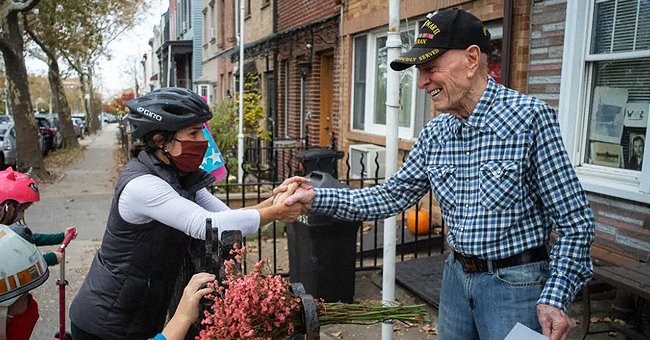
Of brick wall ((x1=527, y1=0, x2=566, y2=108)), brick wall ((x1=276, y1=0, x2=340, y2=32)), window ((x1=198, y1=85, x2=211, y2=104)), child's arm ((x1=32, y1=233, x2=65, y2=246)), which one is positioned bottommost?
child's arm ((x1=32, y1=233, x2=65, y2=246))

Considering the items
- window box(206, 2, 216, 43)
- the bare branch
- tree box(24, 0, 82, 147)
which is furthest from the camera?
window box(206, 2, 216, 43)

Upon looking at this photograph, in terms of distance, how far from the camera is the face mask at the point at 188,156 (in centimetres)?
233

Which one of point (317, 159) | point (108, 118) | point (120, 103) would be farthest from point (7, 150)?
point (108, 118)

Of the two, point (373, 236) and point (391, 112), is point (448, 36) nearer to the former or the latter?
point (391, 112)

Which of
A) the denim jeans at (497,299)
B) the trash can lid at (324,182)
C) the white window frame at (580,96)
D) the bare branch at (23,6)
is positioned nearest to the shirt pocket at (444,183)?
the denim jeans at (497,299)

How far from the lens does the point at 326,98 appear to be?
1145 centimetres

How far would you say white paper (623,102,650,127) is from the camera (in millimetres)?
4250

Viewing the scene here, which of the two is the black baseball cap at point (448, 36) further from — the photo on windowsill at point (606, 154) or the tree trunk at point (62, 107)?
the tree trunk at point (62, 107)

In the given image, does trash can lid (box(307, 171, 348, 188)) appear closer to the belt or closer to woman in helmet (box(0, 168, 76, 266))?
woman in helmet (box(0, 168, 76, 266))

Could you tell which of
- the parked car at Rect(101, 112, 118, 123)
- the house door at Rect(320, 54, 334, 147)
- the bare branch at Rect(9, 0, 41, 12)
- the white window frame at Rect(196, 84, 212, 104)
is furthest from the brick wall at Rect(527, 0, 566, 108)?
the parked car at Rect(101, 112, 118, 123)

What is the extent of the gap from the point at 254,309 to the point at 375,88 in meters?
7.66

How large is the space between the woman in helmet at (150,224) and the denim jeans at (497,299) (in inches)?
36.1

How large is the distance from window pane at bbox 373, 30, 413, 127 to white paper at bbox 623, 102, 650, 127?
355 cm

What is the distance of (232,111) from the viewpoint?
11.9 metres
